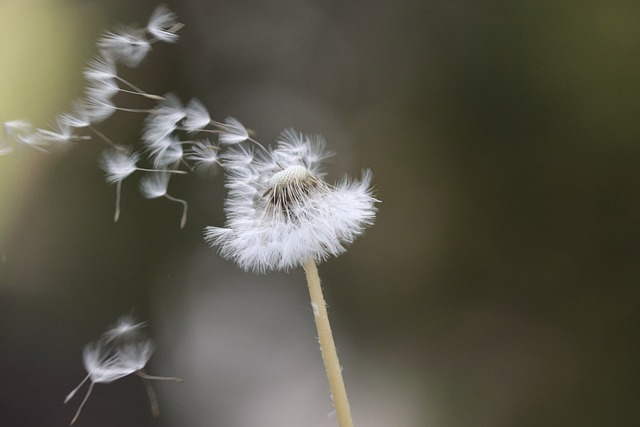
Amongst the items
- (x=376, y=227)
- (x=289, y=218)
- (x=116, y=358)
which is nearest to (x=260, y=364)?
(x=376, y=227)

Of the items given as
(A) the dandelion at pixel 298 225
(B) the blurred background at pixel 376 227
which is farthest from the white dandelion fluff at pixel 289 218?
(B) the blurred background at pixel 376 227

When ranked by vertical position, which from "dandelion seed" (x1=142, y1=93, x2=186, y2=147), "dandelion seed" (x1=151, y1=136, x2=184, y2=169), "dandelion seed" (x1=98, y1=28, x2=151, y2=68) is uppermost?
"dandelion seed" (x1=98, y1=28, x2=151, y2=68)

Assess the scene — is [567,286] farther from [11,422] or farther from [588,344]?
[11,422]

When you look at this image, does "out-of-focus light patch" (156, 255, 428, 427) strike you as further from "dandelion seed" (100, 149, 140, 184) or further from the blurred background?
"dandelion seed" (100, 149, 140, 184)

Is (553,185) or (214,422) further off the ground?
(553,185)

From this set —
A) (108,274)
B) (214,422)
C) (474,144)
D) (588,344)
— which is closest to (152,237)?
(108,274)

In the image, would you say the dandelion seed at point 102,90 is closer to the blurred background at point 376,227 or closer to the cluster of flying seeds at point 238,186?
the cluster of flying seeds at point 238,186

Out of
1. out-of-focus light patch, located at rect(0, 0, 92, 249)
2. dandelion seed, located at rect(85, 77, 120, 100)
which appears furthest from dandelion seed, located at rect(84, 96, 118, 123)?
out-of-focus light patch, located at rect(0, 0, 92, 249)
